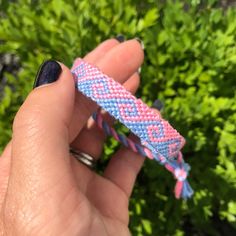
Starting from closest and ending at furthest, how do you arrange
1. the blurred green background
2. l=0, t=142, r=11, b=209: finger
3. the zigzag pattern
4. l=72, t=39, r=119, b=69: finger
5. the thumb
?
the thumb < the zigzag pattern < l=0, t=142, r=11, b=209: finger < l=72, t=39, r=119, b=69: finger < the blurred green background

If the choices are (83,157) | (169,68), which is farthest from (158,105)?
(83,157)

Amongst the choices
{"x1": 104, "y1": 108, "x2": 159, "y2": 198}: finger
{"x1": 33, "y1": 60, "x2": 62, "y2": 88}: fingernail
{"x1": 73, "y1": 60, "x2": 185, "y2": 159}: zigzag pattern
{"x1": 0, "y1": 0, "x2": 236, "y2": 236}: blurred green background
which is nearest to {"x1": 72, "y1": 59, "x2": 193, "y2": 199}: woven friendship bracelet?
{"x1": 73, "y1": 60, "x2": 185, "y2": 159}: zigzag pattern

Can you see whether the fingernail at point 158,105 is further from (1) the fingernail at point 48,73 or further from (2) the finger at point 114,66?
(1) the fingernail at point 48,73

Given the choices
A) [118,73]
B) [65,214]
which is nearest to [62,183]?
[65,214]

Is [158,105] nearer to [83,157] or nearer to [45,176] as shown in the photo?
[83,157]

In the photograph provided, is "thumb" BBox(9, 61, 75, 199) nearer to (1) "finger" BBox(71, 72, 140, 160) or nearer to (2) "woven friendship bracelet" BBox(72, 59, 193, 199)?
(2) "woven friendship bracelet" BBox(72, 59, 193, 199)
